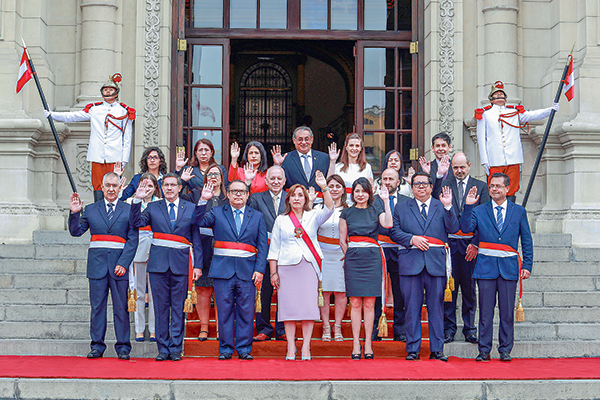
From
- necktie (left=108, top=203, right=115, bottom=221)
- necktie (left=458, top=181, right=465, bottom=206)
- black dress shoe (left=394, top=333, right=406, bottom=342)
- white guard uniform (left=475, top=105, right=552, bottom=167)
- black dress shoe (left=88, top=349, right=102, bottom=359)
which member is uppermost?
white guard uniform (left=475, top=105, right=552, bottom=167)

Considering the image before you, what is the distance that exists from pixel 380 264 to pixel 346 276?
35 cm

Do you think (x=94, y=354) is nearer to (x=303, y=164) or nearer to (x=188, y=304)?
(x=188, y=304)

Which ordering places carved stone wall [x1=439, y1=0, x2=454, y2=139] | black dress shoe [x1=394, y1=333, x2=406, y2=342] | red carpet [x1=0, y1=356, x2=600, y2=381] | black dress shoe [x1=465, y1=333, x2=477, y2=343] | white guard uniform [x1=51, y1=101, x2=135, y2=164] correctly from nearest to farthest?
red carpet [x1=0, y1=356, x2=600, y2=381]
black dress shoe [x1=465, y1=333, x2=477, y2=343]
black dress shoe [x1=394, y1=333, x2=406, y2=342]
white guard uniform [x1=51, y1=101, x2=135, y2=164]
carved stone wall [x1=439, y1=0, x2=454, y2=139]

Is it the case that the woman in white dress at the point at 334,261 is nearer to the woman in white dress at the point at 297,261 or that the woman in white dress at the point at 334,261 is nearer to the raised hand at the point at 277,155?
the woman in white dress at the point at 297,261

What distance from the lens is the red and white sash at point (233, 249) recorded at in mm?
7090

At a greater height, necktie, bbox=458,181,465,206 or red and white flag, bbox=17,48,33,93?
red and white flag, bbox=17,48,33,93

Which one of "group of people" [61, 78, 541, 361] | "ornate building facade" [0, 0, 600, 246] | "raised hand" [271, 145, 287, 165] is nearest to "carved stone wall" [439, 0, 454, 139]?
"ornate building facade" [0, 0, 600, 246]

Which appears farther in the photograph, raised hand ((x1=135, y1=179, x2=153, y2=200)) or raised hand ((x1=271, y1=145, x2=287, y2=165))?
raised hand ((x1=271, y1=145, x2=287, y2=165))

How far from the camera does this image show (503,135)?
9.27 metres

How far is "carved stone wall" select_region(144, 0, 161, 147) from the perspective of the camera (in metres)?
10.6

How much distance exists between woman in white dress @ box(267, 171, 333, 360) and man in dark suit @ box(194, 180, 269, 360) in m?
0.17

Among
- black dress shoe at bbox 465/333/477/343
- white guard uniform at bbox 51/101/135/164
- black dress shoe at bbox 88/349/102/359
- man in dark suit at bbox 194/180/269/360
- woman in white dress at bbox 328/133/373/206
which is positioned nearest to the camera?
black dress shoe at bbox 88/349/102/359

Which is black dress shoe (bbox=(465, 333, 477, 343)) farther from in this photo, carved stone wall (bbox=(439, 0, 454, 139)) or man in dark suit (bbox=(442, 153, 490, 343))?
carved stone wall (bbox=(439, 0, 454, 139))

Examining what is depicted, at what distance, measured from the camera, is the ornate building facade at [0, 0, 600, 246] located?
983 centimetres
